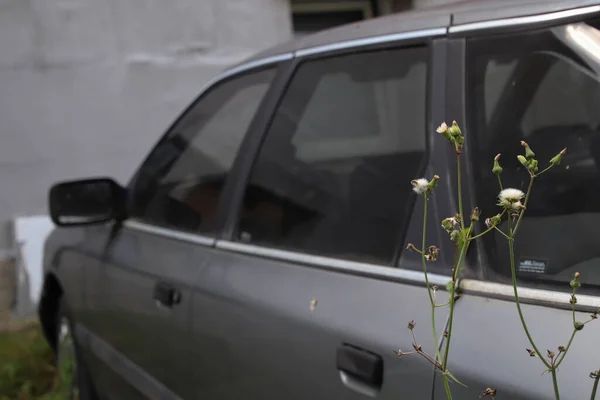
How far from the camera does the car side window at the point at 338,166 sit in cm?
193

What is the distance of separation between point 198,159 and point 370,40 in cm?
106

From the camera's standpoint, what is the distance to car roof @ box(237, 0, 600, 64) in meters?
1.65

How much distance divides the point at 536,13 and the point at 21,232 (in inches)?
198

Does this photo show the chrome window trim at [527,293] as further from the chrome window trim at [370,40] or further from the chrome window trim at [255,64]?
the chrome window trim at [255,64]

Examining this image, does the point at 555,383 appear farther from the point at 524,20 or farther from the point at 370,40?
the point at 370,40

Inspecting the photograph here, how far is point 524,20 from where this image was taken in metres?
1.65

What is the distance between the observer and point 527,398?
1277 mm

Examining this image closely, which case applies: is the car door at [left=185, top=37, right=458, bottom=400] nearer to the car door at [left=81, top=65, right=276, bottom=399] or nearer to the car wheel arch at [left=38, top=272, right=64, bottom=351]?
the car door at [left=81, top=65, right=276, bottom=399]

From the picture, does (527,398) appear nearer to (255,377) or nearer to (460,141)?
(460,141)

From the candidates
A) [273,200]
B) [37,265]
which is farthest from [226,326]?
[37,265]

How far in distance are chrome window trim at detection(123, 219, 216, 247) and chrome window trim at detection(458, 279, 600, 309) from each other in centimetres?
113

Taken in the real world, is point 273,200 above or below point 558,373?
above

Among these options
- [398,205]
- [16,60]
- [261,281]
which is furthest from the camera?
[16,60]

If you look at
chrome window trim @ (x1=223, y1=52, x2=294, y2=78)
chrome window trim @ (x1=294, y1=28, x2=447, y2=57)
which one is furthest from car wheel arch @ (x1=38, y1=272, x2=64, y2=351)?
chrome window trim @ (x1=294, y1=28, x2=447, y2=57)
